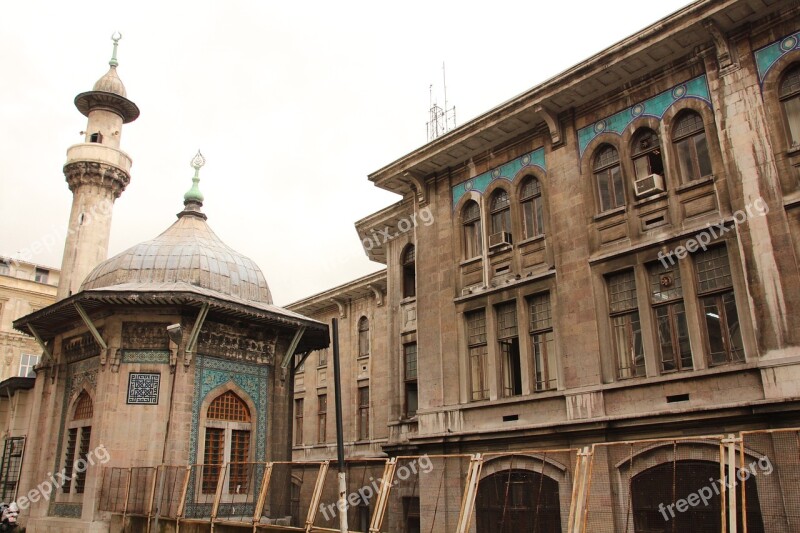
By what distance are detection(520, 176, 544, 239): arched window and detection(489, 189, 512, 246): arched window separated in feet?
1.67

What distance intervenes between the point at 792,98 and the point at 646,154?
10.5ft

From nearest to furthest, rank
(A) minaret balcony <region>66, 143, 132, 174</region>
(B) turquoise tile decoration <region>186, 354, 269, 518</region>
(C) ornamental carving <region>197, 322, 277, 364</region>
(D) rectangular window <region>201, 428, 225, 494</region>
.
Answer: (B) turquoise tile decoration <region>186, 354, 269, 518</region>, (D) rectangular window <region>201, 428, 225, 494</region>, (C) ornamental carving <region>197, 322, 277, 364</region>, (A) minaret balcony <region>66, 143, 132, 174</region>

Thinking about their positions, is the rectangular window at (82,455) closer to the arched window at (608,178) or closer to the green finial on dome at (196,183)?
the green finial on dome at (196,183)

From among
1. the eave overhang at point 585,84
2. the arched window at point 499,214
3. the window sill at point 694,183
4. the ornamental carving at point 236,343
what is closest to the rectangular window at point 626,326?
the window sill at point 694,183

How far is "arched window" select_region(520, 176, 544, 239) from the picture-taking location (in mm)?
18250

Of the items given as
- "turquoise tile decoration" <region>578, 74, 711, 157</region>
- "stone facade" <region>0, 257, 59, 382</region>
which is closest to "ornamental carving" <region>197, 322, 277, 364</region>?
"turquoise tile decoration" <region>578, 74, 711, 157</region>

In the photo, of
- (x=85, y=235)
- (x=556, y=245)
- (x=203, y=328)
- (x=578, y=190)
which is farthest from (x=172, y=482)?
(x=85, y=235)

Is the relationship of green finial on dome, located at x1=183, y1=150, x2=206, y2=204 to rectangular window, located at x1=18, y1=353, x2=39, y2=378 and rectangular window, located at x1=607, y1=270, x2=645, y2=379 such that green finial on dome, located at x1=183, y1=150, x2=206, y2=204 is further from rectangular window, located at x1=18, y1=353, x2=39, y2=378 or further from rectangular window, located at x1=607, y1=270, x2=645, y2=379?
rectangular window, located at x1=18, y1=353, x2=39, y2=378

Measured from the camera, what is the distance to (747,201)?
13742 millimetres

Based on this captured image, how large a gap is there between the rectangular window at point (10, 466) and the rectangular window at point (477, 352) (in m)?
20.2

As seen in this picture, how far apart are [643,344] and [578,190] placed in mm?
4304

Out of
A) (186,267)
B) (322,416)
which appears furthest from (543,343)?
(322,416)

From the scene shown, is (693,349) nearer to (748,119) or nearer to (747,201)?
(747,201)

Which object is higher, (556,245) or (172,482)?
(556,245)
